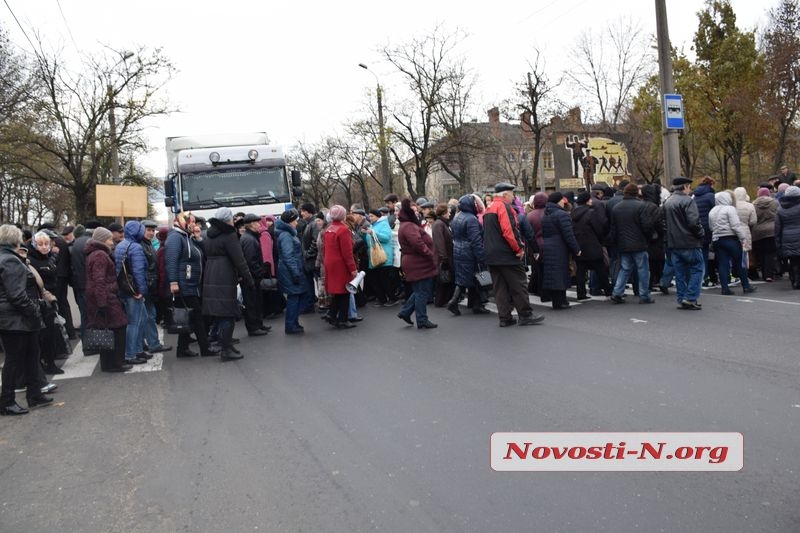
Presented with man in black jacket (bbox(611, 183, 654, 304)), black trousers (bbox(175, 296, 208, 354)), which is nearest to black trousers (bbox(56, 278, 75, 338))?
black trousers (bbox(175, 296, 208, 354))

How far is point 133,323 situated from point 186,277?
37.9 inches

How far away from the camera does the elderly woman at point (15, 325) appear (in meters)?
6.46

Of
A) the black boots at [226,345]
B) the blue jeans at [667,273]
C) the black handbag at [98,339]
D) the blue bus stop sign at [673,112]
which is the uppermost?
the blue bus stop sign at [673,112]

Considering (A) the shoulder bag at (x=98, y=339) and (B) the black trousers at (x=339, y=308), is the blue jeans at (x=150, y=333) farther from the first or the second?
(B) the black trousers at (x=339, y=308)

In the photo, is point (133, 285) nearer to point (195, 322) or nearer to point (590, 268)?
point (195, 322)

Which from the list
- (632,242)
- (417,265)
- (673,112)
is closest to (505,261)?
(417,265)

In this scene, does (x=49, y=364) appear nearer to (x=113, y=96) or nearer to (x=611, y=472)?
(x=611, y=472)

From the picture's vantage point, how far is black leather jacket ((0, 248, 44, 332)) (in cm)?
645

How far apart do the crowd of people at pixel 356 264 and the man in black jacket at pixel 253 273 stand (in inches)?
1.2

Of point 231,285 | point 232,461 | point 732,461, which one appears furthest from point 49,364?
point 732,461

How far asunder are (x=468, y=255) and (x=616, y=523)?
24.5 feet

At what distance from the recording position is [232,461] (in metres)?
4.83

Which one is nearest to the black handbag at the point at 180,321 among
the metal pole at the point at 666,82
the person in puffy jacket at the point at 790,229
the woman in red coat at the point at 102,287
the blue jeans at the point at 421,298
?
the woman in red coat at the point at 102,287

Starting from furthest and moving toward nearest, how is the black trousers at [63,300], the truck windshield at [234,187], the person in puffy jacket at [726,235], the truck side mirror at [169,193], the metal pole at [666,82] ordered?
the truck side mirror at [169,193] → the truck windshield at [234,187] → the metal pole at [666,82] → the person in puffy jacket at [726,235] → the black trousers at [63,300]
